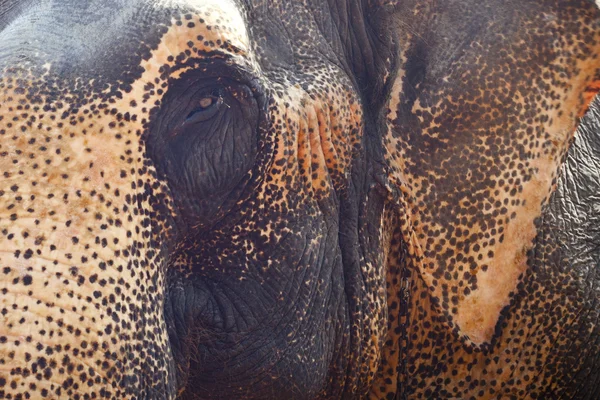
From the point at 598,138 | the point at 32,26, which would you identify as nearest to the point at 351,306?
the point at 32,26

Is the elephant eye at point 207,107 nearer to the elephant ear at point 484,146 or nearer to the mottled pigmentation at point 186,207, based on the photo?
the mottled pigmentation at point 186,207

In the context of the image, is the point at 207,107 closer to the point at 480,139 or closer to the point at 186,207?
the point at 186,207

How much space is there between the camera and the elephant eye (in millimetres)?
1898

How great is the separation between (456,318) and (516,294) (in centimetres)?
19

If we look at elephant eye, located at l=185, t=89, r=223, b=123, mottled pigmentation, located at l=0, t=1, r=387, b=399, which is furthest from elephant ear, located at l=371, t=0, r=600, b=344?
elephant eye, located at l=185, t=89, r=223, b=123

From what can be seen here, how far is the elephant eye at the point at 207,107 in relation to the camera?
190 centimetres

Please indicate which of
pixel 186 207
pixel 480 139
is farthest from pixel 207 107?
pixel 480 139

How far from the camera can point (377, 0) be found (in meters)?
2.32

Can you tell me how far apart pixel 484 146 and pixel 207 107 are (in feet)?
2.50

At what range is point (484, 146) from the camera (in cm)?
224

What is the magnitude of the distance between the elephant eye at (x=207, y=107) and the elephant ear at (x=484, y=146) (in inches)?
21.6

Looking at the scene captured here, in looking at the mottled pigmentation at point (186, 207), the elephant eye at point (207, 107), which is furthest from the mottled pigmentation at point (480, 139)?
the elephant eye at point (207, 107)

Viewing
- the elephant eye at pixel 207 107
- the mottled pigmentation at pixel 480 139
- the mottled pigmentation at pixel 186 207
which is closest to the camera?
the mottled pigmentation at pixel 186 207

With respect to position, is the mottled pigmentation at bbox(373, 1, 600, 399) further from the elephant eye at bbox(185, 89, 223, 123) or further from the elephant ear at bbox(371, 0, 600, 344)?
the elephant eye at bbox(185, 89, 223, 123)
